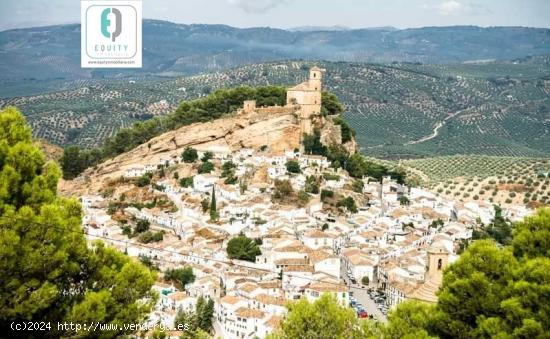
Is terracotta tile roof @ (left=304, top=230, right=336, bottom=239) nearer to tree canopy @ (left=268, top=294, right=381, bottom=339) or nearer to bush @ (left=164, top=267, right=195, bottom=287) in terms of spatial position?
bush @ (left=164, top=267, right=195, bottom=287)

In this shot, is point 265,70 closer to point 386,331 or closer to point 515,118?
point 515,118

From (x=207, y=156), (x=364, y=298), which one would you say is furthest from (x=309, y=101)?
(x=364, y=298)

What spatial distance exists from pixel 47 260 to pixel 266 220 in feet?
83.7

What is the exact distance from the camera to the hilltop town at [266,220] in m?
25.4

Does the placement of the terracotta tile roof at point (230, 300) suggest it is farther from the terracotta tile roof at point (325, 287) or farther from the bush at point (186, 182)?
the bush at point (186, 182)

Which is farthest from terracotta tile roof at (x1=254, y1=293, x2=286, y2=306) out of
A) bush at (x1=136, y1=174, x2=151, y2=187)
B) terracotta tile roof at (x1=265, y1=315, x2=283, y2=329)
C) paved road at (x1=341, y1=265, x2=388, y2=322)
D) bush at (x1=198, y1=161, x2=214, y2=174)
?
bush at (x1=136, y1=174, x2=151, y2=187)

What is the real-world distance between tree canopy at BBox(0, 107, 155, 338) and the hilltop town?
1205 cm

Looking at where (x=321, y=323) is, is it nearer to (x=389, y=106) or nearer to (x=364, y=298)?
(x=364, y=298)

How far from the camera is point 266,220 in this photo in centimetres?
3372

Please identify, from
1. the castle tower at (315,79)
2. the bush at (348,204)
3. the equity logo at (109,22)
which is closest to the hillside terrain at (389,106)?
the castle tower at (315,79)

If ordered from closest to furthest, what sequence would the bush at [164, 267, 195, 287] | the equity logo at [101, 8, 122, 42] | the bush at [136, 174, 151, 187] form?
the equity logo at [101, 8, 122, 42]
the bush at [164, 267, 195, 287]
the bush at [136, 174, 151, 187]

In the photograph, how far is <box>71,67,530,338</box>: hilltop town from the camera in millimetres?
25391

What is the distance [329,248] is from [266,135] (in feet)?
44.4

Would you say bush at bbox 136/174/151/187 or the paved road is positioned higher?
bush at bbox 136/174/151/187
